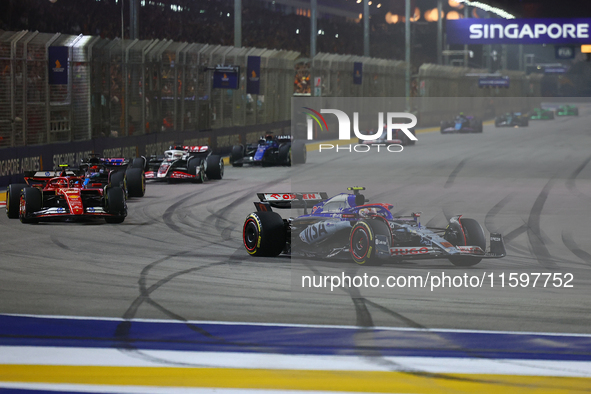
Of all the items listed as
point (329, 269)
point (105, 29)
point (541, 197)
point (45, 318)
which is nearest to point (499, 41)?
point (105, 29)

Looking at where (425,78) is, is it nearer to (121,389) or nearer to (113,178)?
(113,178)

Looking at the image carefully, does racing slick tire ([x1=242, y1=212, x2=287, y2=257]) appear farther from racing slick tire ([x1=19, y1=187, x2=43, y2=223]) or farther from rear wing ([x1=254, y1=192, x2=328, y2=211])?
racing slick tire ([x1=19, y1=187, x2=43, y2=223])

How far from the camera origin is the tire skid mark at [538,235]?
436 inches

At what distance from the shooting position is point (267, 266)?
10.4 meters

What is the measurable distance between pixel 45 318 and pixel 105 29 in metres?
35.4

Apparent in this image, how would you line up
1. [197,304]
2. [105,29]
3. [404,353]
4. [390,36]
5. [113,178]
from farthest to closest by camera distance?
1. [390,36]
2. [105,29]
3. [113,178]
4. [197,304]
5. [404,353]

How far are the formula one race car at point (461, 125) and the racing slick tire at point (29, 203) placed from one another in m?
28.5

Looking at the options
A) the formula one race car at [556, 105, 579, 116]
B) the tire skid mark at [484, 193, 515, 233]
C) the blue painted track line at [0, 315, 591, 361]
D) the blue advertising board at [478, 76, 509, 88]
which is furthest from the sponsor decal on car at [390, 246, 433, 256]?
the blue advertising board at [478, 76, 509, 88]

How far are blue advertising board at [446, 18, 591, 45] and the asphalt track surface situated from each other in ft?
53.1

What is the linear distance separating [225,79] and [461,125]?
1345 centimetres

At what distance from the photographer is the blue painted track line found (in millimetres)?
6750

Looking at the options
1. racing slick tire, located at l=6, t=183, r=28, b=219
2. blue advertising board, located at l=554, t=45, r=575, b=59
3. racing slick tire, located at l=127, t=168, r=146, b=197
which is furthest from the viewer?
blue advertising board, located at l=554, t=45, r=575, b=59

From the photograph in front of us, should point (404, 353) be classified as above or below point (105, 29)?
below

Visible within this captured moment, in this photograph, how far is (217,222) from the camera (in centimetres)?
1471
